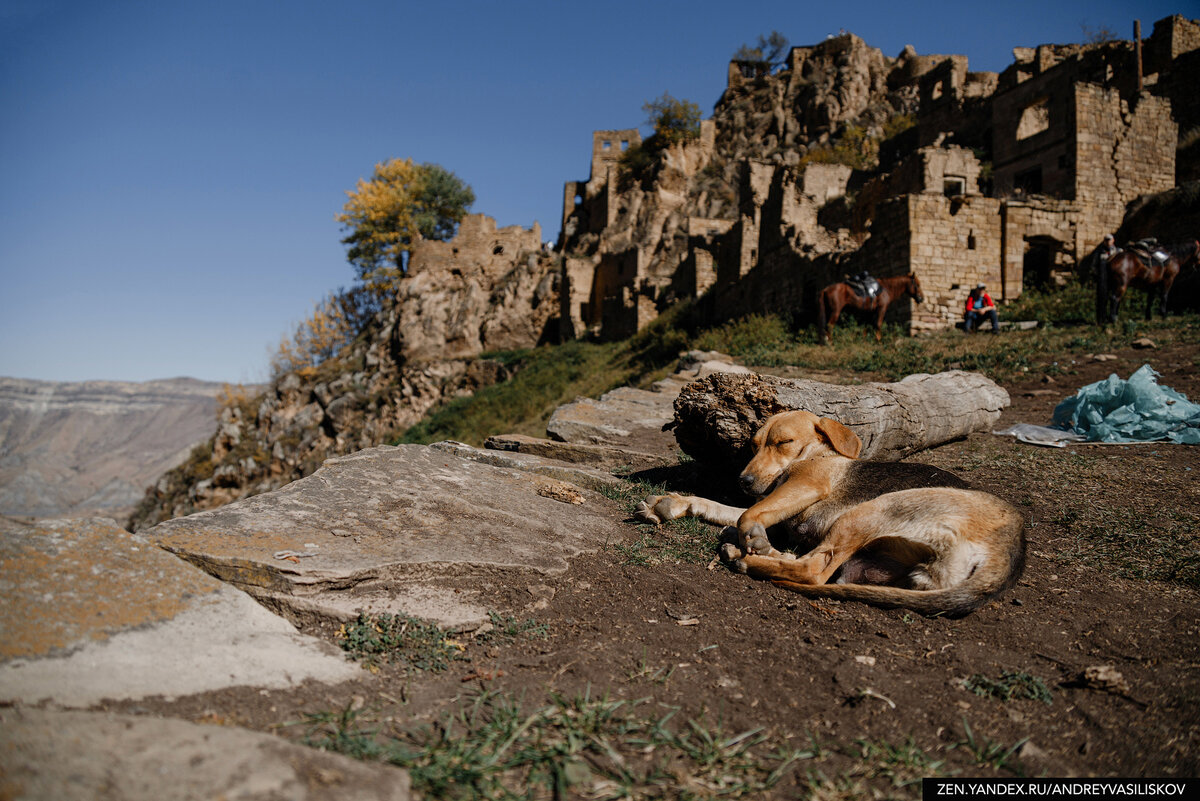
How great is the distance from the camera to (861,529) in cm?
325

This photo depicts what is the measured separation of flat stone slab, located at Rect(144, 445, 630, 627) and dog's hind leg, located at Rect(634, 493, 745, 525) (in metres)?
0.22

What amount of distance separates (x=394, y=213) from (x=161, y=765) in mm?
40863

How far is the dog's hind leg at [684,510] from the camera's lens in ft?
14.1

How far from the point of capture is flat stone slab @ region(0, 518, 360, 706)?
1788 mm

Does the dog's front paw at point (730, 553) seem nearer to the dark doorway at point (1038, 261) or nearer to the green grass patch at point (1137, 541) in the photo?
the green grass patch at point (1137, 541)

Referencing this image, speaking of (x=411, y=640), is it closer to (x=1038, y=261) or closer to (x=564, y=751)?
(x=564, y=751)

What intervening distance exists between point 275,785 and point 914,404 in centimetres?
613

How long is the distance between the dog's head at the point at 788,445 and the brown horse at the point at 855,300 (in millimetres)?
10198

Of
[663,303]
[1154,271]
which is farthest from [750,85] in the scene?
[1154,271]

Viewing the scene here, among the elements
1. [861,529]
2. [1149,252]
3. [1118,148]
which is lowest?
[861,529]

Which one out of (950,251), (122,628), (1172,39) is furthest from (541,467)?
(1172,39)

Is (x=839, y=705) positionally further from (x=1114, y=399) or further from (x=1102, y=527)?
(x=1114, y=399)

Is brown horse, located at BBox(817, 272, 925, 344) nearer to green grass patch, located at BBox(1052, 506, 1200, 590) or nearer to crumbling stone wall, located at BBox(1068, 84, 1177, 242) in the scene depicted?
crumbling stone wall, located at BBox(1068, 84, 1177, 242)

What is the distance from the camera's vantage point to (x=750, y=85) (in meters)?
46.7
